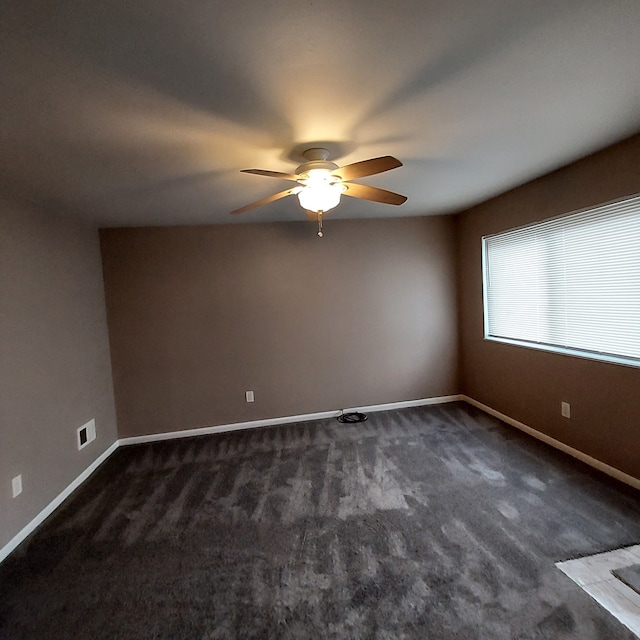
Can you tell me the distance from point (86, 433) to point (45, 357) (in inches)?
35.0

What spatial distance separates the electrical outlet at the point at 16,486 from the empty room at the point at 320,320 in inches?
0.8

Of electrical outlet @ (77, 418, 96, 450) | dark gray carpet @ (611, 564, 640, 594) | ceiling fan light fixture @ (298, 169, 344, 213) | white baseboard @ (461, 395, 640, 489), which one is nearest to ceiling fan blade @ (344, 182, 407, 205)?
ceiling fan light fixture @ (298, 169, 344, 213)

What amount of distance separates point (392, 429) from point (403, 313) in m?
1.38

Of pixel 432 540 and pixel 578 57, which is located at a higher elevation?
pixel 578 57

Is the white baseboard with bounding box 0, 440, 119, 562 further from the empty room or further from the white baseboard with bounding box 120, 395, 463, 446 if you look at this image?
the white baseboard with bounding box 120, 395, 463, 446

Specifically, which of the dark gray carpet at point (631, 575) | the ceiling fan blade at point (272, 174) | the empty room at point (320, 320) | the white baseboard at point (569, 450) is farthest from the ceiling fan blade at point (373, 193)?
the white baseboard at point (569, 450)

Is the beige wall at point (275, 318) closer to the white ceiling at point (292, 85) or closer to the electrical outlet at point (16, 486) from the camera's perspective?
the white ceiling at point (292, 85)

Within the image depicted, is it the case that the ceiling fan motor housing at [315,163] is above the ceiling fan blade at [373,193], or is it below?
above

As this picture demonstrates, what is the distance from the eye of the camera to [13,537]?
87.4 inches

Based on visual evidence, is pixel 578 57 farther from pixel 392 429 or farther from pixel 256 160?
pixel 392 429

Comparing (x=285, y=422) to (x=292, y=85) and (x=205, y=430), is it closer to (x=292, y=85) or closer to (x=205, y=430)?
(x=205, y=430)

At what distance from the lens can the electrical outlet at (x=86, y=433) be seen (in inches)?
121

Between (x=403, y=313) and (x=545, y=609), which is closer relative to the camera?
(x=545, y=609)

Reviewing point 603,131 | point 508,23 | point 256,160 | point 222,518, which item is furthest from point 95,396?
point 603,131
